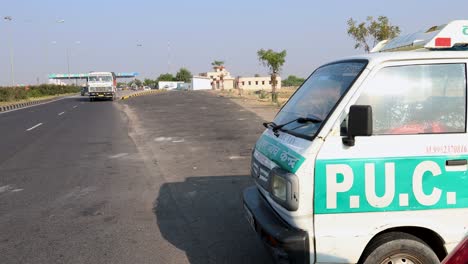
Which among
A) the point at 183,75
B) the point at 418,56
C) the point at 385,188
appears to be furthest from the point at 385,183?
the point at 183,75

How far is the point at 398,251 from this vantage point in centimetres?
309

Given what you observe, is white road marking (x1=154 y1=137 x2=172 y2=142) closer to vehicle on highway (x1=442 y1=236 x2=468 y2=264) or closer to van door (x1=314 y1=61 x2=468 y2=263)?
van door (x1=314 y1=61 x2=468 y2=263)

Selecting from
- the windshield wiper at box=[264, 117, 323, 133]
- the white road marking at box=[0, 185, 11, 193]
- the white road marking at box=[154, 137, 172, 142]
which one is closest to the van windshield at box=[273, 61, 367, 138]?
the windshield wiper at box=[264, 117, 323, 133]

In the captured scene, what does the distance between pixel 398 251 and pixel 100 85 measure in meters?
40.0

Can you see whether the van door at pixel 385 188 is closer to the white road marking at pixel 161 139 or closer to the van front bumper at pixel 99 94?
the white road marking at pixel 161 139

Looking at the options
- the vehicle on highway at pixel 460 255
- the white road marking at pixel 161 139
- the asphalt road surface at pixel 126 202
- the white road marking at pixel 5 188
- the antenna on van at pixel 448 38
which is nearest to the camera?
the vehicle on highway at pixel 460 255

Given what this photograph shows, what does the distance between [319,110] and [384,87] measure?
535 mm

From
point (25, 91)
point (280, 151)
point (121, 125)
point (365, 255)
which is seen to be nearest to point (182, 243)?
point (280, 151)

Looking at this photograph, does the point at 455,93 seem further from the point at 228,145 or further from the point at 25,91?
the point at 25,91

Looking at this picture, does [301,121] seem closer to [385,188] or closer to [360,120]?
[360,120]

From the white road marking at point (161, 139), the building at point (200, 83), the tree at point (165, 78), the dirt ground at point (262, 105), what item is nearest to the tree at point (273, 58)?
the dirt ground at point (262, 105)

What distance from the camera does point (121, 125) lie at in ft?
56.7

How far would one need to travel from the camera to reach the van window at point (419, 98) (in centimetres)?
324

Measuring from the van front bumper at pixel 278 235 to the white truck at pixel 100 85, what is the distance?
38894 millimetres
